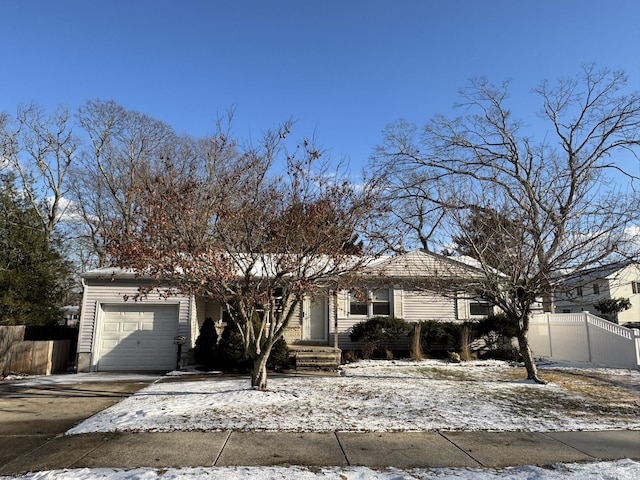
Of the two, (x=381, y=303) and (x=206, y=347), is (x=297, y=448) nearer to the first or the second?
(x=206, y=347)

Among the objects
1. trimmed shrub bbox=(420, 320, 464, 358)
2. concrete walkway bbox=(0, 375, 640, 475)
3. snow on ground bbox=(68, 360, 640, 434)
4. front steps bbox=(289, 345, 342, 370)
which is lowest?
concrete walkway bbox=(0, 375, 640, 475)

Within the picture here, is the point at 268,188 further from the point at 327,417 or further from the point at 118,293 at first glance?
the point at 118,293

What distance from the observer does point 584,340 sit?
14.8m

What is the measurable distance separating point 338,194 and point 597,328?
11.1 m

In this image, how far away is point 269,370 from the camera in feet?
40.5

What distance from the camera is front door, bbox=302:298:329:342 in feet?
50.3

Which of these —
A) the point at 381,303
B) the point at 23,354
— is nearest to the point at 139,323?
the point at 23,354

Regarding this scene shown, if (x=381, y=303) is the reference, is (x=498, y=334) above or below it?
below

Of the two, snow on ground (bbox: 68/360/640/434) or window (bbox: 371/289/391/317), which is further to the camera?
window (bbox: 371/289/391/317)

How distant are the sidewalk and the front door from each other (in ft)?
30.4

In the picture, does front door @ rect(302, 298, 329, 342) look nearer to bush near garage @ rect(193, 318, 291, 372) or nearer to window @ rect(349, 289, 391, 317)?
window @ rect(349, 289, 391, 317)

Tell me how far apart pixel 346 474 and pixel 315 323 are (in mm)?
11002

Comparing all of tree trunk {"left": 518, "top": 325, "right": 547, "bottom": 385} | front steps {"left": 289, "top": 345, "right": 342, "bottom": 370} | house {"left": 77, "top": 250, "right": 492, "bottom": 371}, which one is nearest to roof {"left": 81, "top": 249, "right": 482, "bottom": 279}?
house {"left": 77, "top": 250, "right": 492, "bottom": 371}

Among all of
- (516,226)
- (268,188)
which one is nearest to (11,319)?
(268,188)
